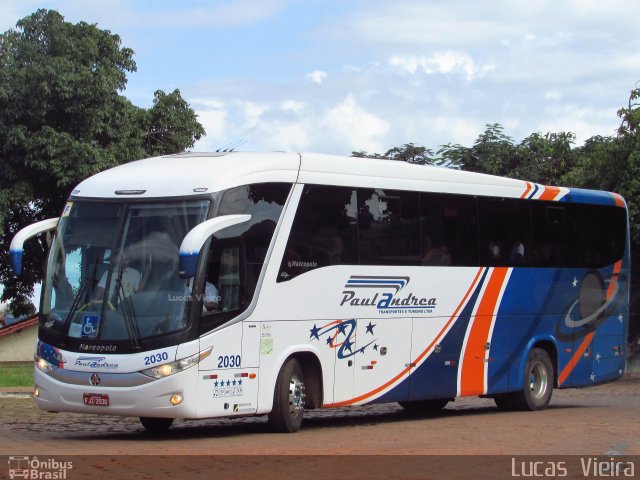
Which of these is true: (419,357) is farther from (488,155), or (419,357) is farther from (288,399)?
(488,155)

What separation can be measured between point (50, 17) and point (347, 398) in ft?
64.3

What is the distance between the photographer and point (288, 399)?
1420 cm

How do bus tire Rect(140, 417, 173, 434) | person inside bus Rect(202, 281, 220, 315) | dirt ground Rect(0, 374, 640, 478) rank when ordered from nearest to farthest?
dirt ground Rect(0, 374, 640, 478) → person inside bus Rect(202, 281, 220, 315) → bus tire Rect(140, 417, 173, 434)

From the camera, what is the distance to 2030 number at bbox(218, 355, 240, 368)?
1331cm

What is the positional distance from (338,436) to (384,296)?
7.82 ft

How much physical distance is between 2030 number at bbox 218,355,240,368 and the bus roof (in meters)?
1.96

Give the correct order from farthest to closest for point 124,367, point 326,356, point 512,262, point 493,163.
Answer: point 493,163 → point 512,262 → point 326,356 → point 124,367

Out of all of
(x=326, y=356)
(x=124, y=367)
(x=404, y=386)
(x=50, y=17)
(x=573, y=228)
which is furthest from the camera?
(x=50, y=17)

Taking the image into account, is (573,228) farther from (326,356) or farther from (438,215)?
(326,356)

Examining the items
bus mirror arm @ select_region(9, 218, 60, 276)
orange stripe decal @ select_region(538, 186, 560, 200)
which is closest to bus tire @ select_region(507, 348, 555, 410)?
orange stripe decal @ select_region(538, 186, 560, 200)

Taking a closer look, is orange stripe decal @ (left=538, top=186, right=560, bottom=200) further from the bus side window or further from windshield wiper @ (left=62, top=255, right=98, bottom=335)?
windshield wiper @ (left=62, top=255, right=98, bottom=335)

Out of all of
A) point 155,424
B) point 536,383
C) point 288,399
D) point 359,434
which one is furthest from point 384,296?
point 536,383

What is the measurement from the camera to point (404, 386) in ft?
53.0
